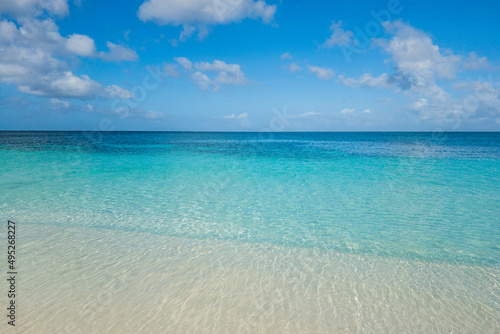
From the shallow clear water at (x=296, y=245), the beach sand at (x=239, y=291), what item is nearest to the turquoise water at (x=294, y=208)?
the shallow clear water at (x=296, y=245)

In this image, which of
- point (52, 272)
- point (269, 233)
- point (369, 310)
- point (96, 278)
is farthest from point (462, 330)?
point (52, 272)

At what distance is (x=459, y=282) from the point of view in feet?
14.9

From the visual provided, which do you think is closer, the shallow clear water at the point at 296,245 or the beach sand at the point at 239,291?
the beach sand at the point at 239,291

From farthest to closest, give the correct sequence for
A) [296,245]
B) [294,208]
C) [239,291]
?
[294,208]
[296,245]
[239,291]

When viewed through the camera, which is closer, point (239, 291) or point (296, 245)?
point (239, 291)

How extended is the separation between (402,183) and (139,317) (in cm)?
1296

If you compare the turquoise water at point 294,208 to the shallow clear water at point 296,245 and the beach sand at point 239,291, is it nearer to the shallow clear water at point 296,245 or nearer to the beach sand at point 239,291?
the shallow clear water at point 296,245

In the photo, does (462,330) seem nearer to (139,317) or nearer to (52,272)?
(139,317)

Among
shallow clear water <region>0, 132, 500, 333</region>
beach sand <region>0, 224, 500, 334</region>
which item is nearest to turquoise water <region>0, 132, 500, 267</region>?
shallow clear water <region>0, 132, 500, 333</region>

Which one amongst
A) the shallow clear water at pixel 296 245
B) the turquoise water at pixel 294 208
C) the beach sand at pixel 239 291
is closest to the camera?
the beach sand at pixel 239 291

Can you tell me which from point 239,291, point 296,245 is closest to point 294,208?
point 296,245

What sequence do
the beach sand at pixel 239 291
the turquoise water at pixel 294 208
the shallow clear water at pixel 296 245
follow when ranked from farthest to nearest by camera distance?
the turquoise water at pixel 294 208 → the shallow clear water at pixel 296 245 → the beach sand at pixel 239 291

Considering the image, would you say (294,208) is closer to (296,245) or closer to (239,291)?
(296,245)

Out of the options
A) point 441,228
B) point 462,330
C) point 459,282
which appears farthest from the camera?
point 441,228
